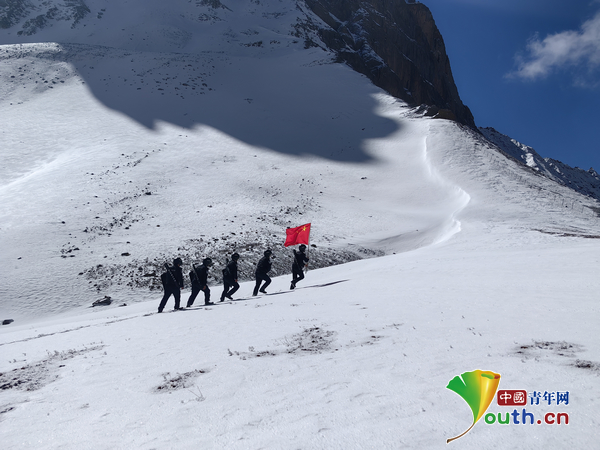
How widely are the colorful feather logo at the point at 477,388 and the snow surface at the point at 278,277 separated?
0.34 ft

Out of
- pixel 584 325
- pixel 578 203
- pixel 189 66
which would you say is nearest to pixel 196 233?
pixel 584 325

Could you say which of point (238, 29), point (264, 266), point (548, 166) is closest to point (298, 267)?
point (264, 266)

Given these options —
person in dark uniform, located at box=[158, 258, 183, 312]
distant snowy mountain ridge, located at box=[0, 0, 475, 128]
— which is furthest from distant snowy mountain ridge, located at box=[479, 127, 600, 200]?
person in dark uniform, located at box=[158, 258, 183, 312]

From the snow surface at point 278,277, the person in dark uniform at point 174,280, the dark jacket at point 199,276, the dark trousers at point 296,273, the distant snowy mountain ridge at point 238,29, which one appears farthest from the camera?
the distant snowy mountain ridge at point 238,29

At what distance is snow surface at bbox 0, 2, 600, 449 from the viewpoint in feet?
12.5

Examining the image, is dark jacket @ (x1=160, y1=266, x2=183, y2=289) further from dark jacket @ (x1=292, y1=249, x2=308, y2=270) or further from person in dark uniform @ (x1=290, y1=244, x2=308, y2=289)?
dark jacket @ (x1=292, y1=249, x2=308, y2=270)

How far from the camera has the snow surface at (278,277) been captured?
Result: 3.82 m

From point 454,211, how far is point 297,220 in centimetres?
1093

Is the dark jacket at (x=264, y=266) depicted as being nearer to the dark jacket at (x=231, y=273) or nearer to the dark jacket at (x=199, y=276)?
the dark jacket at (x=231, y=273)

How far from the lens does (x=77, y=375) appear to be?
5.77 metres

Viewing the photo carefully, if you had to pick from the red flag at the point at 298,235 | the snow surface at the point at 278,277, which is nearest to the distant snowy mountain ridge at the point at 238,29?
the snow surface at the point at 278,277

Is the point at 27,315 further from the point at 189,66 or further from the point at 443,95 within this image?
the point at 443,95

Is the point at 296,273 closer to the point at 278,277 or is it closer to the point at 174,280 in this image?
the point at 174,280

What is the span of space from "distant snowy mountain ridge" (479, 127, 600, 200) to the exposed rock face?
38.6ft
